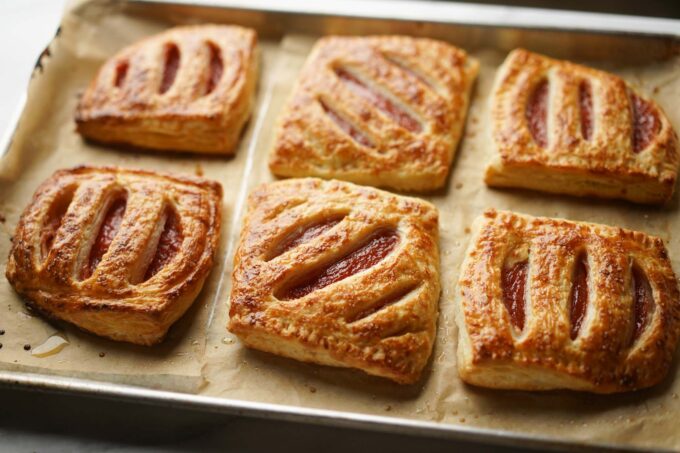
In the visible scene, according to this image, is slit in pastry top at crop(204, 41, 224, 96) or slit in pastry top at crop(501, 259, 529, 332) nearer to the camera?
slit in pastry top at crop(501, 259, 529, 332)

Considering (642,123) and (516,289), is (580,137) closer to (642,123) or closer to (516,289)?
(642,123)

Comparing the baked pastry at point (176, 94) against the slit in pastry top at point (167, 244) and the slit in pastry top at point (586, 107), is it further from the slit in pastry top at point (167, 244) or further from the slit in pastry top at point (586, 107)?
the slit in pastry top at point (586, 107)

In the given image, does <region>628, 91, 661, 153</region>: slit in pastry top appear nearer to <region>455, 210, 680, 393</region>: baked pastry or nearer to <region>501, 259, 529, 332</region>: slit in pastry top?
<region>455, 210, 680, 393</region>: baked pastry

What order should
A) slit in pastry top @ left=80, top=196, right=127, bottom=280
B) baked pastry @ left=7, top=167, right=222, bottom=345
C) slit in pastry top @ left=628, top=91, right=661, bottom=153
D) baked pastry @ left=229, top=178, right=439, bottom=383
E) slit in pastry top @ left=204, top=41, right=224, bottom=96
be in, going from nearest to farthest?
baked pastry @ left=229, top=178, right=439, bottom=383
baked pastry @ left=7, top=167, right=222, bottom=345
slit in pastry top @ left=80, top=196, right=127, bottom=280
slit in pastry top @ left=628, top=91, right=661, bottom=153
slit in pastry top @ left=204, top=41, right=224, bottom=96

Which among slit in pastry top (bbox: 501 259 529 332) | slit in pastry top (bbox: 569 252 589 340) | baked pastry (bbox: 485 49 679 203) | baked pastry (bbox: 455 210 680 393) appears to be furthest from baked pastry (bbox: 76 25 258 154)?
slit in pastry top (bbox: 569 252 589 340)

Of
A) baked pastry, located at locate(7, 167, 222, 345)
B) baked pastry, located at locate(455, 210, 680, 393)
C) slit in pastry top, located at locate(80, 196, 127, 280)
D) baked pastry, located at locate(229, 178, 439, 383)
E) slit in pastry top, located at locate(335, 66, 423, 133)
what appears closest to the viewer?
baked pastry, located at locate(455, 210, 680, 393)

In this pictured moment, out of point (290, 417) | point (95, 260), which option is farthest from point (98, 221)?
point (290, 417)

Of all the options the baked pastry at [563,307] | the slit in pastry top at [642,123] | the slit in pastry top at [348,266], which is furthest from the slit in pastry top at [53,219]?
the slit in pastry top at [642,123]
